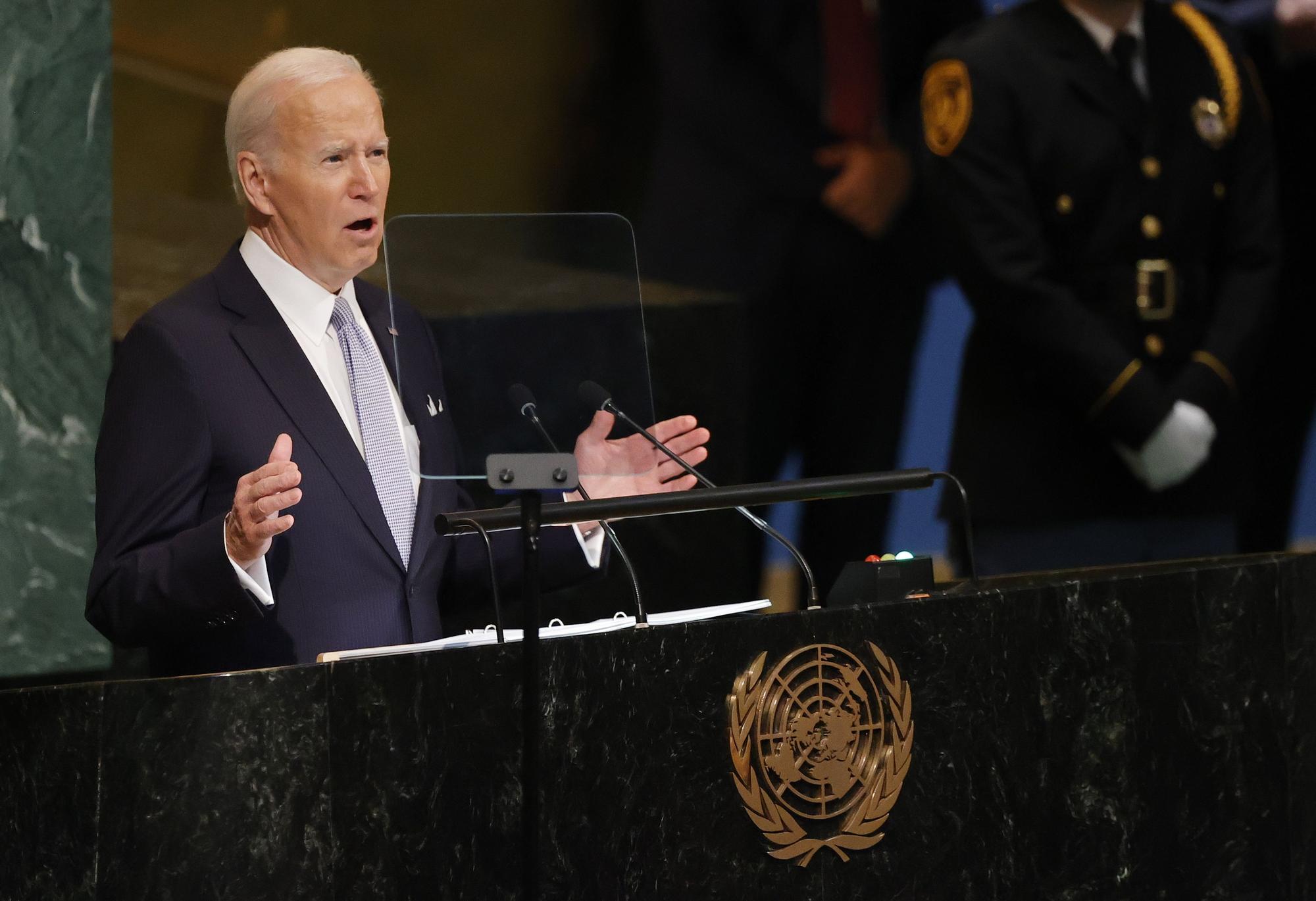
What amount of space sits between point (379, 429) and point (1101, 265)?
2141mm

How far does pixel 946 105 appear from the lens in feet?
13.7

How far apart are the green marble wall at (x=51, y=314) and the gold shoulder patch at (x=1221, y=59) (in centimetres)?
271

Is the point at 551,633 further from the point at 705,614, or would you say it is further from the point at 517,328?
the point at 517,328

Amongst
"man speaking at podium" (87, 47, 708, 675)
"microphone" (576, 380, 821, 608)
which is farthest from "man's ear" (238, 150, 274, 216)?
"microphone" (576, 380, 821, 608)

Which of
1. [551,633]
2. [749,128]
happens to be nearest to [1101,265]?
[749,128]

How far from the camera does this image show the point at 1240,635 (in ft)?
7.80

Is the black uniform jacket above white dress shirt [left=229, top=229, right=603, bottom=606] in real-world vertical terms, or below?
above

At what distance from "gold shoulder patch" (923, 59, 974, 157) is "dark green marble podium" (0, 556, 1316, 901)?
1.87m

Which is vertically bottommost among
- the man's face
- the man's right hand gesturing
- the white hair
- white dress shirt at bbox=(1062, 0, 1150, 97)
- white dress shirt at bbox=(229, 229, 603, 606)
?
the man's right hand gesturing

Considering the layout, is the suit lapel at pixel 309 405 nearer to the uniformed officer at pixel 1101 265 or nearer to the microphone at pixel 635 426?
the microphone at pixel 635 426

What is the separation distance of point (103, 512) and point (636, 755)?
0.95 metres

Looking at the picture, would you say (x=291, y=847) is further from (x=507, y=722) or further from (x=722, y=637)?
(x=722, y=637)

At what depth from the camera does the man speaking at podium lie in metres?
2.32

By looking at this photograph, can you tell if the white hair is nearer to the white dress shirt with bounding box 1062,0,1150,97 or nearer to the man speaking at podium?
the man speaking at podium
